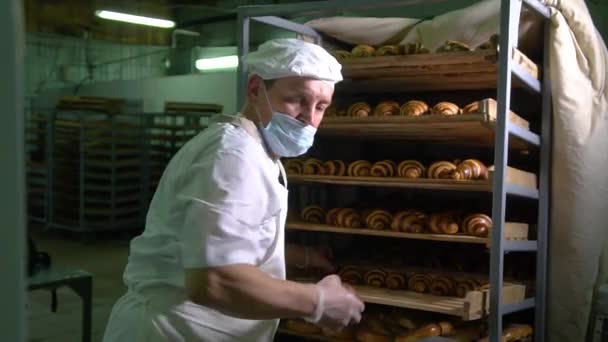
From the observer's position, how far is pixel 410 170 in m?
2.44

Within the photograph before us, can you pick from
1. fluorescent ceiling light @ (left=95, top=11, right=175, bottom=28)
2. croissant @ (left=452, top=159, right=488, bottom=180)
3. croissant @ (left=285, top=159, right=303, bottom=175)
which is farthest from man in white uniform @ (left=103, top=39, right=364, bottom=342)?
fluorescent ceiling light @ (left=95, top=11, right=175, bottom=28)

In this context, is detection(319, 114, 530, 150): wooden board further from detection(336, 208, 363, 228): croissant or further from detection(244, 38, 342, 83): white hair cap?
detection(244, 38, 342, 83): white hair cap

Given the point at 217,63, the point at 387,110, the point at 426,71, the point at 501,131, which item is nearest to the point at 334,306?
the point at 501,131

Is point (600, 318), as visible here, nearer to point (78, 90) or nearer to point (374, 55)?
point (374, 55)

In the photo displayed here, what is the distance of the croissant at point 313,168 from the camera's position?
2648 mm

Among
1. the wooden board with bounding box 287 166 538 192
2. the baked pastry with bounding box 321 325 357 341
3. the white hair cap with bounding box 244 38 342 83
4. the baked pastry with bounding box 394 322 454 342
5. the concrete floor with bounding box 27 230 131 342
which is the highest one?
the white hair cap with bounding box 244 38 342 83

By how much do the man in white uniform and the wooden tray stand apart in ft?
2.48

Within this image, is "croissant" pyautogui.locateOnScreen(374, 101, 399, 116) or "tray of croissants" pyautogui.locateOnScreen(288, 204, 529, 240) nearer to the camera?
"tray of croissants" pyautogui.locateOnScreen(288, 204, 529, 240)

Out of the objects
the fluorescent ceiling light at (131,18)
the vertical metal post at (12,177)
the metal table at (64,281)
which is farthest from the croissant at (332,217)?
the fluorescent ceiling light at (131,18)

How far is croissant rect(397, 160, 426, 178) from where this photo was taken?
243 cm

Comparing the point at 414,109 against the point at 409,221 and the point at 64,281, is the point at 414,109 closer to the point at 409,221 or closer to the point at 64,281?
the point at 409,221

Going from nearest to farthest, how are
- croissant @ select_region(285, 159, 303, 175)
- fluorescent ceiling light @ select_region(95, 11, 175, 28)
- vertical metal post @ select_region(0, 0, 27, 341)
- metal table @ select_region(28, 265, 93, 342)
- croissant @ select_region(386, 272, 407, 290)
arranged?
vertical metal post @ select_region(0, 0, 27, 341) < croissant @ select_region(386, 272, 407, 290) < croissant @ select_region(285, 159, 303, 175) < metal table @ select_region(28, 265, 93, 342) < fluorescent ceiling light @ select_region(95, 11, 175, 28)

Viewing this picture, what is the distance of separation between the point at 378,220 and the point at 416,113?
0.49 metres

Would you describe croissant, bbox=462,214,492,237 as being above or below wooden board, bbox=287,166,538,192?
below
